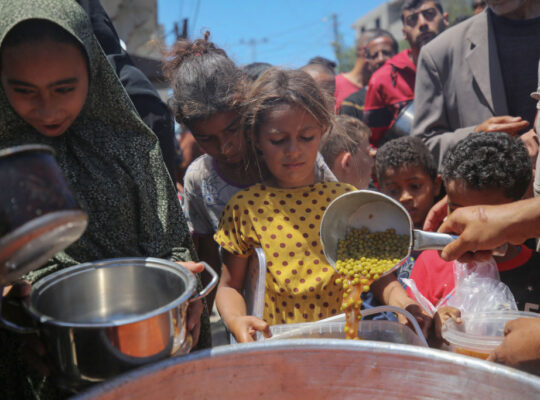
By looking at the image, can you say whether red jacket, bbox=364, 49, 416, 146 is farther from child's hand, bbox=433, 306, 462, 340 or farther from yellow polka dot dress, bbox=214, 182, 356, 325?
child's hand, bbox=433, 306, 462, 340

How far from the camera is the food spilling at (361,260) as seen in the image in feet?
4.92

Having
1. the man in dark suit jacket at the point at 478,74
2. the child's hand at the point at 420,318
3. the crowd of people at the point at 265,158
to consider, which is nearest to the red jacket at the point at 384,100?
the crowd of people at the point at 265,158

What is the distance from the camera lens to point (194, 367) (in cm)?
101

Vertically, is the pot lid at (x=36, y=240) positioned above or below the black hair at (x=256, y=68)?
below

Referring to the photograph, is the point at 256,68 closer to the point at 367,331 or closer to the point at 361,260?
the point at 361,260

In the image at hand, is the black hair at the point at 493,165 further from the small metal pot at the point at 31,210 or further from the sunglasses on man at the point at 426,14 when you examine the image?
the sunglasses on man at the point at 426,14

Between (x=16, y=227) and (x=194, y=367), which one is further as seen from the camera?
(x=194, y=367)

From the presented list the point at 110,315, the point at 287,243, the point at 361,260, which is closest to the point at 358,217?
the point at 361,260

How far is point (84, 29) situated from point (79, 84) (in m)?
0.19

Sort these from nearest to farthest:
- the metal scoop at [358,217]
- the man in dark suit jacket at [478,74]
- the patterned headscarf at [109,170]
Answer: the patterned headscarf at [109,170] → the metal scoop at [358,217] → the man in dark suit jacket at [478,74]

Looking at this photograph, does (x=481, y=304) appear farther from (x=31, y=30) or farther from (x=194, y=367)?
(x=31, y=30)

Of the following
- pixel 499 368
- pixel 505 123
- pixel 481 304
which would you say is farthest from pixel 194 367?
pixel 505 123

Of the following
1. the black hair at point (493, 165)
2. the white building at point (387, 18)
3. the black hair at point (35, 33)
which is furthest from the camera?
the white building at point (387, 18)

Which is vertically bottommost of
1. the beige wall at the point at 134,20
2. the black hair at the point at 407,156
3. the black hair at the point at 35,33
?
the black hair at the point at 407,156
